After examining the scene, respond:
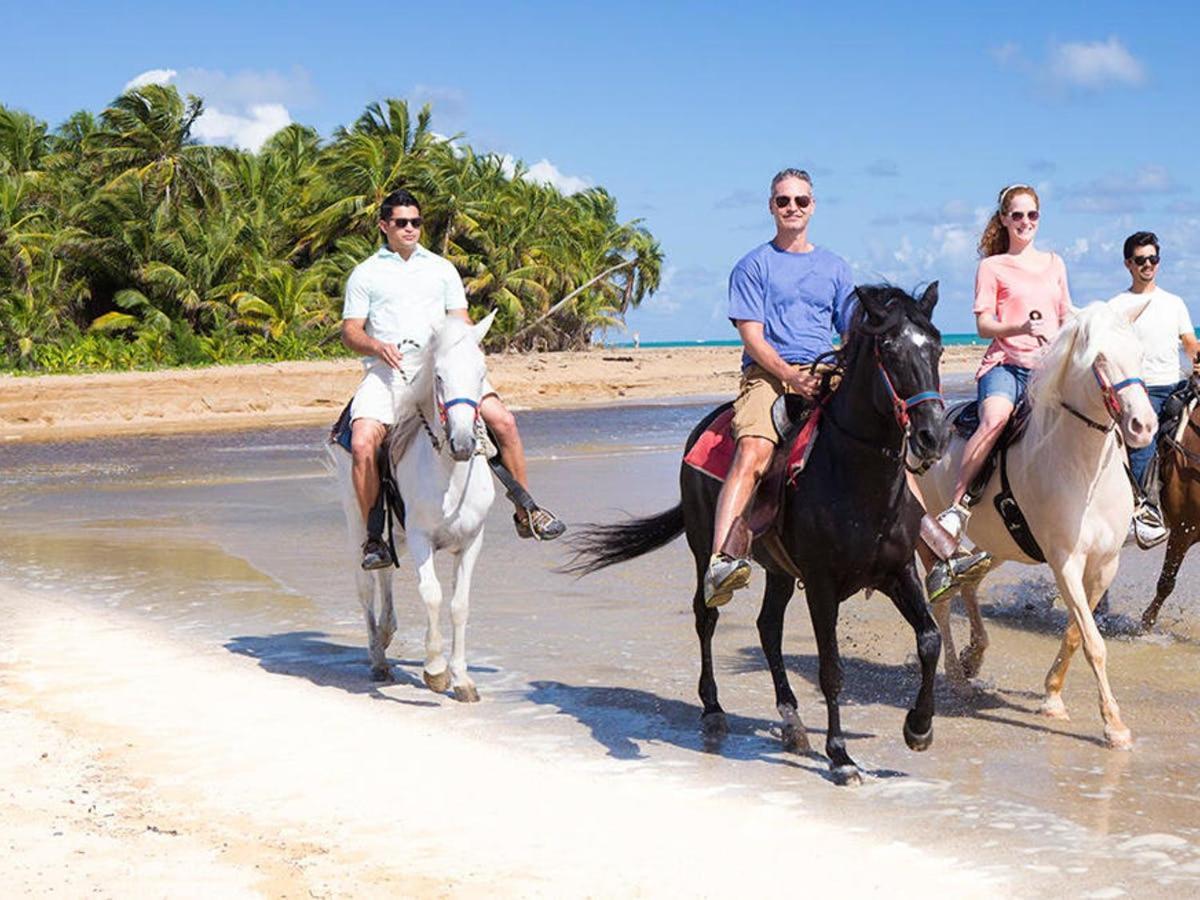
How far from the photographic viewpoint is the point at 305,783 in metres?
6.09

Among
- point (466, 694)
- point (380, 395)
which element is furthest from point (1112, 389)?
point (380, 395)

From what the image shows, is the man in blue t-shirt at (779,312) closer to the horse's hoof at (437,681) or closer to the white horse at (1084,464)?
the white horse at (1084,464)

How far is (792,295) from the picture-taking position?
663 cm

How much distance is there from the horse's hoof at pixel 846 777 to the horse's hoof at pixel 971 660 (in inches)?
85.3

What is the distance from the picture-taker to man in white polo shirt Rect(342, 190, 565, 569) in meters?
7.92

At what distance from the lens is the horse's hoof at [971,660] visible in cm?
813

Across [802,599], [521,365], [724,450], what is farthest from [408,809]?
[521,365]

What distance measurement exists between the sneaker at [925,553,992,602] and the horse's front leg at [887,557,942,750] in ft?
1.19

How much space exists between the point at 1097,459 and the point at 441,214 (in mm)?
44328

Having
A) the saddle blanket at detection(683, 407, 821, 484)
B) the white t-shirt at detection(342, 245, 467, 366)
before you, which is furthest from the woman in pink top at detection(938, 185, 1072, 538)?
the white t-shirt at detection(342, 245, 467, 366)

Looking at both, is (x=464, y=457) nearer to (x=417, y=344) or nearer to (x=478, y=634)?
(x=417, y=344)

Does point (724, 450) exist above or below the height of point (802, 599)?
above

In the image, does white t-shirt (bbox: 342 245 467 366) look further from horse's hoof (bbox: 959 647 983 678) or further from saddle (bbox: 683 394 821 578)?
horse's hoof (bbox: 959 647 983 678)

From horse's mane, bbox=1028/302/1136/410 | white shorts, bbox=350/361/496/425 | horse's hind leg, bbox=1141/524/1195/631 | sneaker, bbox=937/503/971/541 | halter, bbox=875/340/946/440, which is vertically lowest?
horse's hind leg, bbox=1141/524/1195/631
